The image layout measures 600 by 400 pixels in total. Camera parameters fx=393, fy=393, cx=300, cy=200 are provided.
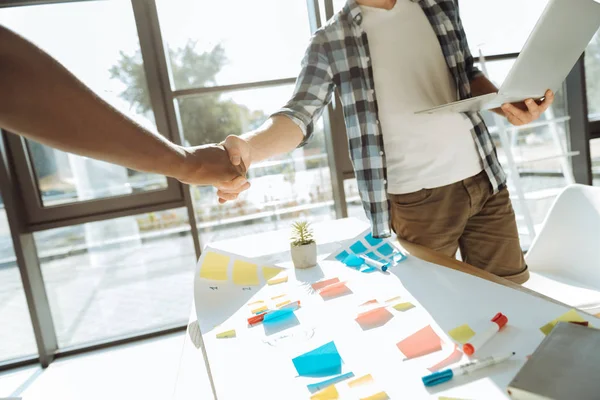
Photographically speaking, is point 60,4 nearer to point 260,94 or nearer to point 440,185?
point 260,94

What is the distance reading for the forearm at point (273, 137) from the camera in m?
1.20

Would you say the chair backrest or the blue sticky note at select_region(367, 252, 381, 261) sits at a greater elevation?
the blue sticky note at select_region(367, 252, 381, 261)

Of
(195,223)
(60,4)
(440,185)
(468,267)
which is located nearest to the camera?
(468,267)

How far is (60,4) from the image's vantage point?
2.16 metres

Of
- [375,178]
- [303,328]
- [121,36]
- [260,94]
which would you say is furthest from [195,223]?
[303,328]

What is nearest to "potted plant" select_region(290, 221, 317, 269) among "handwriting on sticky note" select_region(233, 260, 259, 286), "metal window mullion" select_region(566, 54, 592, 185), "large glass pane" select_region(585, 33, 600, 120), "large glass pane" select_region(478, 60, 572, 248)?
"handwriting on sticky note" select_region(233, 260, 259, 286)

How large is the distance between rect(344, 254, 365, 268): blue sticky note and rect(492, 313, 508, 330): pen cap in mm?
468

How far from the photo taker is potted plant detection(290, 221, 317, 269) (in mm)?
1166

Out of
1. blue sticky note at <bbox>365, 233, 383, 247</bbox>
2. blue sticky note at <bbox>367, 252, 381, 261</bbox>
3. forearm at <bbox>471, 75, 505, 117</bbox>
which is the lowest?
blue sticky note at <bbox>367, 252, 381, 261</bbox>

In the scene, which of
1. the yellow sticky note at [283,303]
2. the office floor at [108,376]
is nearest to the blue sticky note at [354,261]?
the yellow sticky note at [283,303]

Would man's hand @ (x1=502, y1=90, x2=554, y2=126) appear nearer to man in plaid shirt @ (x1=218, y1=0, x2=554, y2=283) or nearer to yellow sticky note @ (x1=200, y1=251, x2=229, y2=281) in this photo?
man in plaid shirt @ (x1=218, y1=0, x2=554, y2=283)

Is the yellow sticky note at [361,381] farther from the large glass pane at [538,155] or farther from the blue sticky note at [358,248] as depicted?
the large glass pane at [538,155]

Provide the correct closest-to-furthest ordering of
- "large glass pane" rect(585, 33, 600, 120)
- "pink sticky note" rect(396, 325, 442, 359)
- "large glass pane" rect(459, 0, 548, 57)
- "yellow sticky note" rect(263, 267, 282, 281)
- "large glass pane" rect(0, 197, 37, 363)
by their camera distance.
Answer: "pink sticky note" rect(396, 325, 442, 359)
"yellow sticky note" rect(263, 267, 282, 281)
"large glass pane" rect(0, 197, 37, 363)
"large glass pane" rect(459, 0, 548, 57)
"large glass pane" rect(585, 33, 600, 120)

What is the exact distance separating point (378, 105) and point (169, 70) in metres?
1.48
